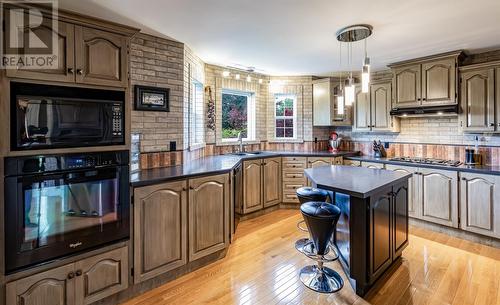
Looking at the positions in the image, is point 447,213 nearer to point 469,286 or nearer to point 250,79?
point 469,286

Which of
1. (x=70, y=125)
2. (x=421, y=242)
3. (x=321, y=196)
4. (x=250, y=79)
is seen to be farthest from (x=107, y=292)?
(x=250, y=79)

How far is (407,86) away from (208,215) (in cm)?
359

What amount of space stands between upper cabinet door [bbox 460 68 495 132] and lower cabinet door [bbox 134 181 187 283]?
151 inches

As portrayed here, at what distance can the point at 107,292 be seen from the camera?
2033mm

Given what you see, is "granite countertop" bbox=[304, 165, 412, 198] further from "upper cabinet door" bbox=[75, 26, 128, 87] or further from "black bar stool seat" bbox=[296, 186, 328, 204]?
"upper cabinet door" bbox=[75, 26, 128, 87]

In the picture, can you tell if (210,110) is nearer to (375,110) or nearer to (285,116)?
(285,116)

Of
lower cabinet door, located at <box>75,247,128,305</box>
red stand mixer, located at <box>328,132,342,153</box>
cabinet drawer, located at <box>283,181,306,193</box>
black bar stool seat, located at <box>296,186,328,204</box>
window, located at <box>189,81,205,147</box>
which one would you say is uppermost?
window, located at <box>189,81,205,147</box>

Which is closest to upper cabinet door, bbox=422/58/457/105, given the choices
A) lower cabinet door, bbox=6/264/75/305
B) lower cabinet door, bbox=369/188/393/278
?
lower cabinet door, bbox=369/188/393/278

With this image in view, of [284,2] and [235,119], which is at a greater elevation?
[284,2]

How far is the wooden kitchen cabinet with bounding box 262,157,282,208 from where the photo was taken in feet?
14.1

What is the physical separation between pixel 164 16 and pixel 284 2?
3.70 feet

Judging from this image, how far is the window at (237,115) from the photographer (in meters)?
4.60

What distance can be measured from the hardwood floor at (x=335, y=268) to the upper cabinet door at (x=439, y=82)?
194 centimetres

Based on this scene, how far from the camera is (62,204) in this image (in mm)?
1850
